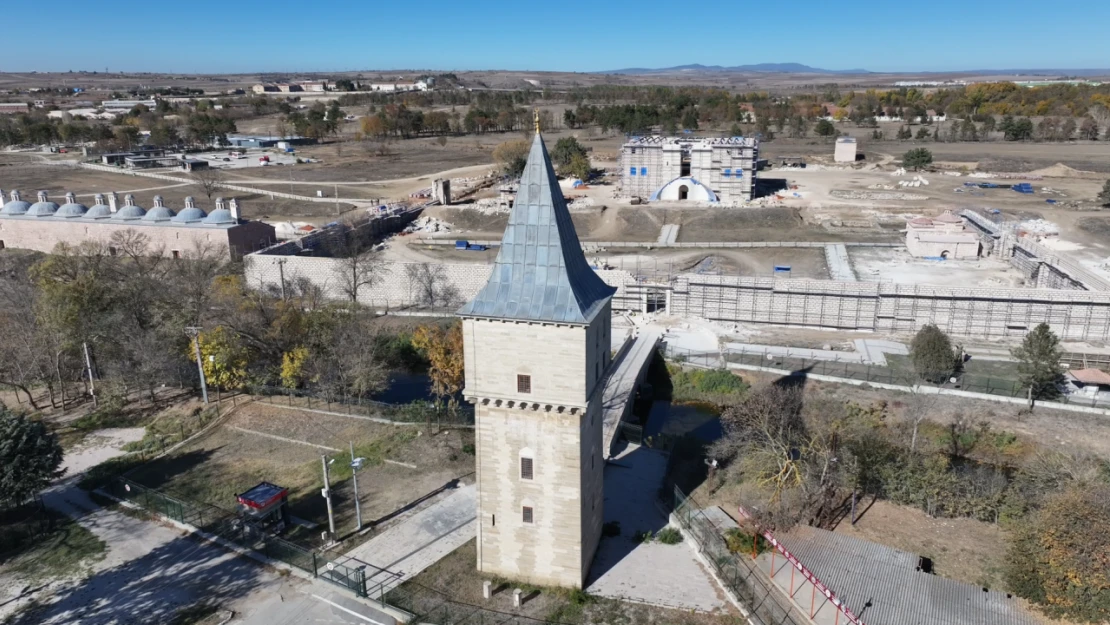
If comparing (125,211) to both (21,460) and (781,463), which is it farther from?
(781,463)

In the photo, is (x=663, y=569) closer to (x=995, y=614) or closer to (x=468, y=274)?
(x=995, y=614)

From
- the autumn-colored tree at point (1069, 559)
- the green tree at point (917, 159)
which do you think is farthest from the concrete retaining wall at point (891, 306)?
the green tree at point (917, 159)

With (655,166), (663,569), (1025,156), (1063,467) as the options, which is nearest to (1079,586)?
(1063,467)

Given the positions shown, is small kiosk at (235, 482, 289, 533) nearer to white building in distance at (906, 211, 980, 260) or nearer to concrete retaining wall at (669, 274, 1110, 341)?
concrete retaining wall at (669, 274, 1110, 341)

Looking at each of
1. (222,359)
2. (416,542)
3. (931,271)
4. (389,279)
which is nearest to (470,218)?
(389,279)

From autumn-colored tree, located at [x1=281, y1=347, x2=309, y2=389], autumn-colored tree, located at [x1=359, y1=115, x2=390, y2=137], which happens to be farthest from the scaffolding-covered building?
autumn-colored tree, located at [x1=359, y1=115, x2=390, y2=137]

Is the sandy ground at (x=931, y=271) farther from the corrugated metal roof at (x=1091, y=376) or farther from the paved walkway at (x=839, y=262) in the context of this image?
the corrugated metal roof at (x=1091, y=376)

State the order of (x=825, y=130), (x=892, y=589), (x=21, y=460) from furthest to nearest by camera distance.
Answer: (x=825, y=130) < (x=21, y=460) < (x=892, y=589)
